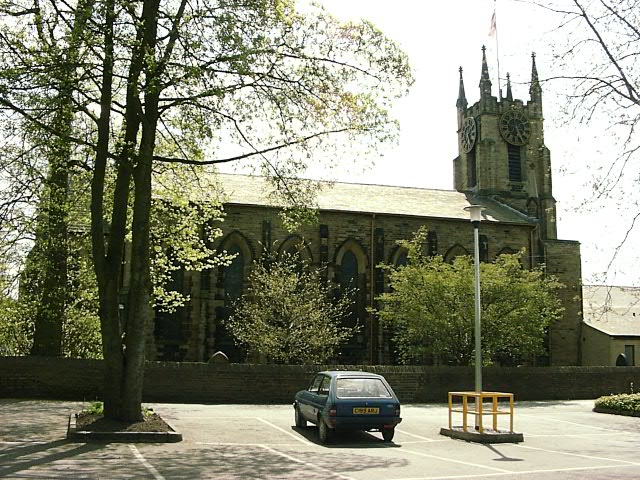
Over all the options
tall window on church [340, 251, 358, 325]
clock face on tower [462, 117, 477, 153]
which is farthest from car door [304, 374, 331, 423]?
clock face on tower [462, 117, 477, 153]

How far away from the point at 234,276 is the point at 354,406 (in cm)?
2259

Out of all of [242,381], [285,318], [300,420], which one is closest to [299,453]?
[300,420]

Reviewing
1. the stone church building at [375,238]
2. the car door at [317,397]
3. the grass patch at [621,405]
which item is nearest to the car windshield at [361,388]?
the car door at [317,397]

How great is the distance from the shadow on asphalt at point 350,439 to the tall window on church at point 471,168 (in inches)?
1407

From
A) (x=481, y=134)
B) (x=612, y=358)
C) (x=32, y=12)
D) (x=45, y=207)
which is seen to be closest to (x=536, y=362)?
(x=612, y=358)

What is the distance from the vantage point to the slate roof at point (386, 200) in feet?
121

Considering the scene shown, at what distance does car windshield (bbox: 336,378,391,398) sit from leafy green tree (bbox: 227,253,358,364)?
14198 mm

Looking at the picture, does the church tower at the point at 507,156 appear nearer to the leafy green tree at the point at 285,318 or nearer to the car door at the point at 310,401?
the leafy green tree at the point at 285,318

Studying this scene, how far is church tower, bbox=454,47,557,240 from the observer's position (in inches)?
1841

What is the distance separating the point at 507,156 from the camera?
47906 millimetres

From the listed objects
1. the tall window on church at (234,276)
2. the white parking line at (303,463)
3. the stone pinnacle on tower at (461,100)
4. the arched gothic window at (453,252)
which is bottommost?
the white parking line at (303,463)

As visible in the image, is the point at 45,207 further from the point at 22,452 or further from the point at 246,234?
the point at 246,234

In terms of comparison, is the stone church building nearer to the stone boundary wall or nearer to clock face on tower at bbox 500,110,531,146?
clock face on tower at bbox 500,110,531,146

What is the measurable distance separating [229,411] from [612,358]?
26.7 m
